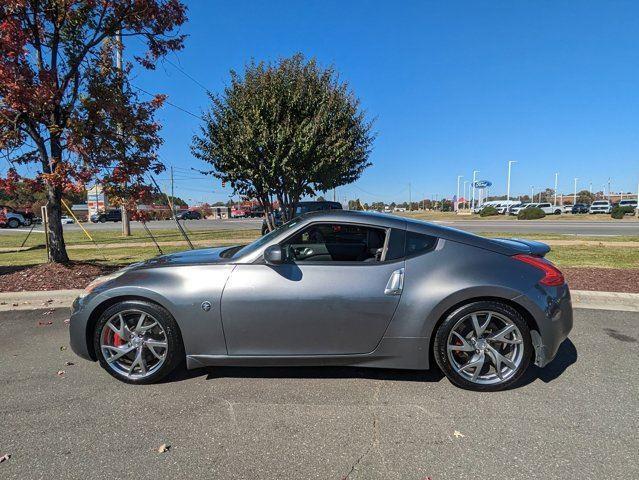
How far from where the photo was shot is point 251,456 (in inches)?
96.7

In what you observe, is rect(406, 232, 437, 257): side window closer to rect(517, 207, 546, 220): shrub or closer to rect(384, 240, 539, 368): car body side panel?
rect(384, 240, 539, 368): car body side panel

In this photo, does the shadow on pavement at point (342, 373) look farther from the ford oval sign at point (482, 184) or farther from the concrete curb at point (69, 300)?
the ford oval sign at point (482, 184)

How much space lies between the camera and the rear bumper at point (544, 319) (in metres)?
3.16

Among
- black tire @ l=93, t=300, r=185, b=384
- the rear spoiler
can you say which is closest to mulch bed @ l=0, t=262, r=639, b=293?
the rear spoiler

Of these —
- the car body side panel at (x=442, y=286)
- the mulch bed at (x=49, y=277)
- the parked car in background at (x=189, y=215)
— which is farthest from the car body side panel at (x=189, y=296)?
the parked car in background at (x=189, y=215)

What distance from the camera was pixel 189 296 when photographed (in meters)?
3.24

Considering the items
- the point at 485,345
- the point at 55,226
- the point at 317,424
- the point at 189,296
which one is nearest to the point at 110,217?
the point at 55,226

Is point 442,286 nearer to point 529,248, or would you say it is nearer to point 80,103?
point 529,248

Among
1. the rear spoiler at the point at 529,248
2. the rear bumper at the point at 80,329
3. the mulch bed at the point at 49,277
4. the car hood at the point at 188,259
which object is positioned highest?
the rear spoiler at the point at 529,248

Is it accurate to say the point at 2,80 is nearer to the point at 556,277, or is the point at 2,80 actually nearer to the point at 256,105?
the point at 256,105

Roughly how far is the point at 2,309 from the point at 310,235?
16.7 feet

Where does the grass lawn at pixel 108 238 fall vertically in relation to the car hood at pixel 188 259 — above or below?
below

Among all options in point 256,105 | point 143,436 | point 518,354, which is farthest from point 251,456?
point 256,105

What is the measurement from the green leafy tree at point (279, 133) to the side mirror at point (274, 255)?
6.70 metres
